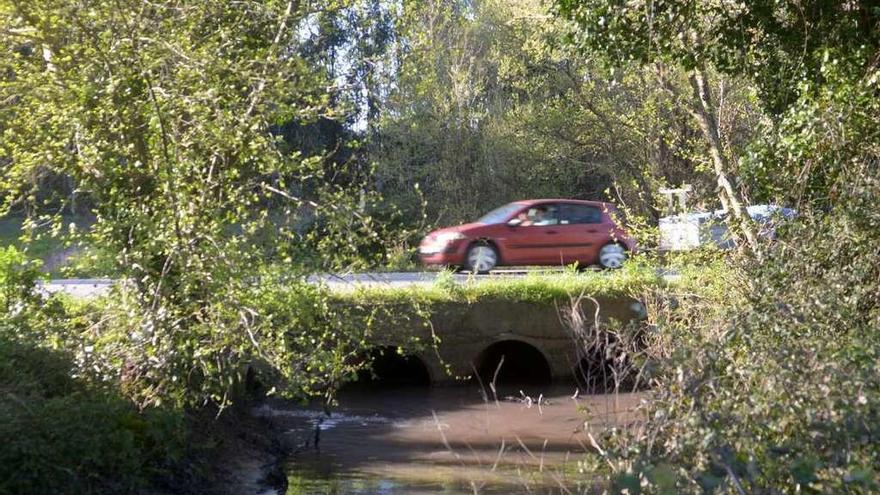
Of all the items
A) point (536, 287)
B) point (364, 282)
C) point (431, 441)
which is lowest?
point (431, 441)

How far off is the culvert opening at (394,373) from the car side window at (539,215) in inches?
145

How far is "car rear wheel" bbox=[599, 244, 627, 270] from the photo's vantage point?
25.1 meters

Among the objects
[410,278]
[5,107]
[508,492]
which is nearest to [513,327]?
[410,278]

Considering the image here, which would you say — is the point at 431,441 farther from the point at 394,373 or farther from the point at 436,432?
the point at 394,373

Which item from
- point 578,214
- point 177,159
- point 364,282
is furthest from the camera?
point 578,214

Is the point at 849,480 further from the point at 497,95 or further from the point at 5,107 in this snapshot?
the point at 497,95

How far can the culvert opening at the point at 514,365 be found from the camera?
22.6 meters

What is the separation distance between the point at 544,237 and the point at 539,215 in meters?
0.46

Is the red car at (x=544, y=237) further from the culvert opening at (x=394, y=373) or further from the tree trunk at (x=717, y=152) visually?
the tree trunk at (x=717, y=152)

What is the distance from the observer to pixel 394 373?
930 inches

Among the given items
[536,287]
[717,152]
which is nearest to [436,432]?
[536,287]

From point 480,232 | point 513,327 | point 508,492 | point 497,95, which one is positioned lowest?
point 508,492

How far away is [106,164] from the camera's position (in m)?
11.0

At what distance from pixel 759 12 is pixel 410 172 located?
71.4ft
